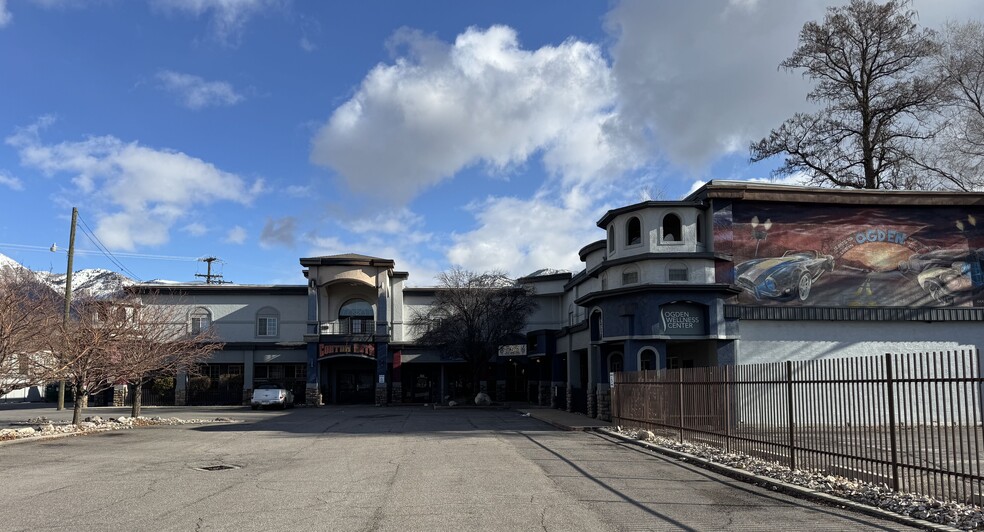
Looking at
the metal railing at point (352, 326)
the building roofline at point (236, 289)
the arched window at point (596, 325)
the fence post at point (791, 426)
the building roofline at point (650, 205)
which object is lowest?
the fence post at point (791, 426)

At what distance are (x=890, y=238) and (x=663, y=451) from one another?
17592 millimetres

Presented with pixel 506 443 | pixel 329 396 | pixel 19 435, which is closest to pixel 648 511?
pixel 506 443

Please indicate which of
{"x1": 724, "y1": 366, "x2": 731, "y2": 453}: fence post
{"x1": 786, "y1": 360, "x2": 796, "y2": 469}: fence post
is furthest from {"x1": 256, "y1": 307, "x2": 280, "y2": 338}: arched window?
{"x1": 786, "y1": 360, "x2": 796, "y2": 469}: fence post

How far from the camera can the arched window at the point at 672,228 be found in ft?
94.9

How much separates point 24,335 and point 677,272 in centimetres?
2160

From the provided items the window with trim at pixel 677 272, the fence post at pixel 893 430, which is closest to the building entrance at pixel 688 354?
the window with trim at pixel 677 272

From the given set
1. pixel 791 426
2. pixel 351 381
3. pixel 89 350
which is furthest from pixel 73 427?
pixel 351 381

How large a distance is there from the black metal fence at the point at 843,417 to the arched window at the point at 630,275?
334 inches

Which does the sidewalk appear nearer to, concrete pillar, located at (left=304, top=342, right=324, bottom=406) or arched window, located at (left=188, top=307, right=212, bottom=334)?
concrete pillar, located at (left=304, top=342, right=324, bottom=406)

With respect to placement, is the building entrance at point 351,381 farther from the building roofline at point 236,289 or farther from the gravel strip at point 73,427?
the gravel strip at point 73,427

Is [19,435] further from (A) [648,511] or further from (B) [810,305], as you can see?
(B) [810,305]

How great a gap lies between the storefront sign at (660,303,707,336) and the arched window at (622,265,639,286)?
1.60 m

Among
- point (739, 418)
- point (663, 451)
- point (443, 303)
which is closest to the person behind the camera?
point (739, 418)

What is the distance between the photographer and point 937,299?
29688 mm
